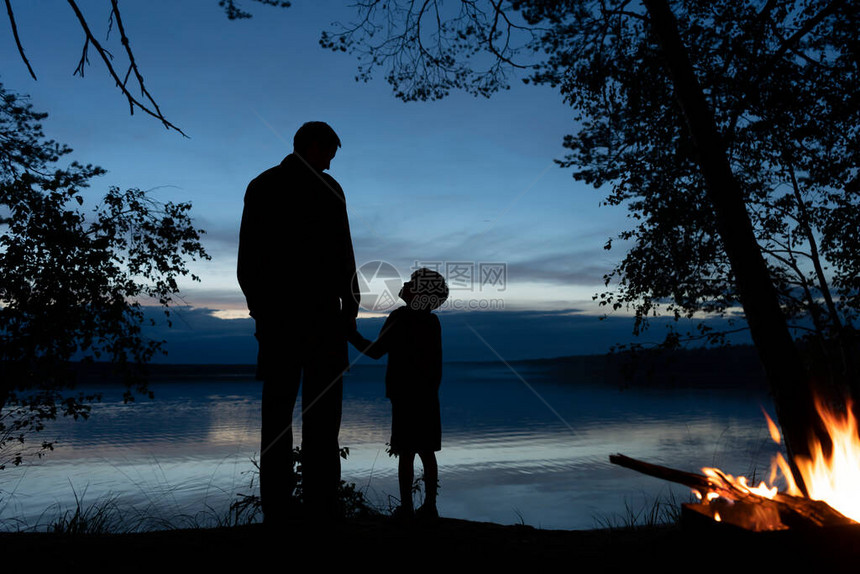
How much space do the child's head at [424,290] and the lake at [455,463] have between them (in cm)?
279

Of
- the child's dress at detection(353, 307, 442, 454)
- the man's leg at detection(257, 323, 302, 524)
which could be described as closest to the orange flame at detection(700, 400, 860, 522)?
the child's dress at detection(353, 307, 442, 454)

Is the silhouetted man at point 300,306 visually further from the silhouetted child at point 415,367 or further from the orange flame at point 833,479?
the orange flame at point 833,479

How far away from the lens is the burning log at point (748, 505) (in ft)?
8.86

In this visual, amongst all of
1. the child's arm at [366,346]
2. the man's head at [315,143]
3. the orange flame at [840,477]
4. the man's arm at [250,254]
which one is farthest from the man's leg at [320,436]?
the orange flame at [840,477]


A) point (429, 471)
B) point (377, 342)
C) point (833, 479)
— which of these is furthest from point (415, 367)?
point (833, 479)

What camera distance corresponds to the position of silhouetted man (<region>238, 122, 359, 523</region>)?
10.4ft

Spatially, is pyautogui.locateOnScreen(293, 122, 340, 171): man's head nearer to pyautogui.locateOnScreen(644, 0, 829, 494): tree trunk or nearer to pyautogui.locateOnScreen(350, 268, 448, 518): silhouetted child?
pyautogui.locateOnScreen(350, 268, 448, 518): silhouetted child

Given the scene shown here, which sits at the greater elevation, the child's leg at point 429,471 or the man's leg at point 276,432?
the man's leg at point 276,432

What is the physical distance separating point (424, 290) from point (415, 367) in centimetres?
63

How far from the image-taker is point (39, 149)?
666 centimetres

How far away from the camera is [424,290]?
14.0 feet

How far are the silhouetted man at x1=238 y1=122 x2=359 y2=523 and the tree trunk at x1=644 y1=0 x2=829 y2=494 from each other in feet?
11.9

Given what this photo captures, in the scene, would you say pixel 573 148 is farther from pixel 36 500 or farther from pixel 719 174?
pixel 36 500

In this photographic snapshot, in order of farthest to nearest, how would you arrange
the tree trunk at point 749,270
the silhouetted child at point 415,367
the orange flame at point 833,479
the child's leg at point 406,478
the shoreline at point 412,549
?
the tree trunk at point 749,270
the silhouetted child at point 415,367
the child's leg at point 406,478
the orange flame at point 833,479
the shoreline at point 412,549
